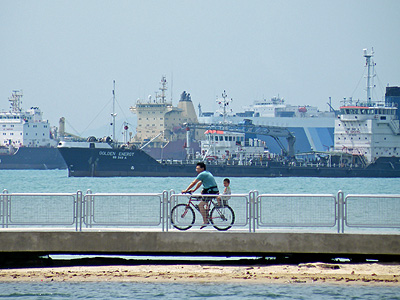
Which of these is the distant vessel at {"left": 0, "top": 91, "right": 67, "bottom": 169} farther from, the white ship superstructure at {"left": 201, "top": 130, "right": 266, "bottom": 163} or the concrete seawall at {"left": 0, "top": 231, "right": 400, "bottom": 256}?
the concrete seawall at {"left": 0, "top": 231, "right": 400, "bottom": 256}

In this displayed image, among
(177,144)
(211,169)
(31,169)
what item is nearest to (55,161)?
(31,169)

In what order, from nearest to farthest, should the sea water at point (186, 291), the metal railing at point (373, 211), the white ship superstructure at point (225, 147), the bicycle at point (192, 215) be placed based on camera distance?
the sea water at point (186, 291) < the metal railing at point (373, 211) < the bicycle at point (192, 215) < the white ship superstructure at point (225, 147)

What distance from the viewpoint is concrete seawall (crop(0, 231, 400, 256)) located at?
13883 mm

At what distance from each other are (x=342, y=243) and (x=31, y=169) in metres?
126

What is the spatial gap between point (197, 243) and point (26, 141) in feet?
418

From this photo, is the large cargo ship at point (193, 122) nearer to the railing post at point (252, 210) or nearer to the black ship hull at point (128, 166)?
the black ship hull at point (128, 166)

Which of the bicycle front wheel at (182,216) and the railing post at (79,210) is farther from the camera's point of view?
the bicycle front wheel at (182,216)

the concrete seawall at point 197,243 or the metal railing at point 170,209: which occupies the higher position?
the metal railing at point 170,209

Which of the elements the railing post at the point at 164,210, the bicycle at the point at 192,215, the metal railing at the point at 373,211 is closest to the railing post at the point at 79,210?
the railing post at the point at 164,210

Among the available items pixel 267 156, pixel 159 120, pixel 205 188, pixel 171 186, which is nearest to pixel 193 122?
pixel 159 120

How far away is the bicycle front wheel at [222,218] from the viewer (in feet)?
47.2

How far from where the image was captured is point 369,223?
14172 millimetres

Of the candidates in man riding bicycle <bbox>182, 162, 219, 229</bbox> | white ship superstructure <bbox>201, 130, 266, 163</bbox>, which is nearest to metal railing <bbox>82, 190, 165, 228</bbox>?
man riding bicycle <bbox>182, 162, 219, 229</bbox>

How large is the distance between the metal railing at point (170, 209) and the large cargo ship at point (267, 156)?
74.7 metres
